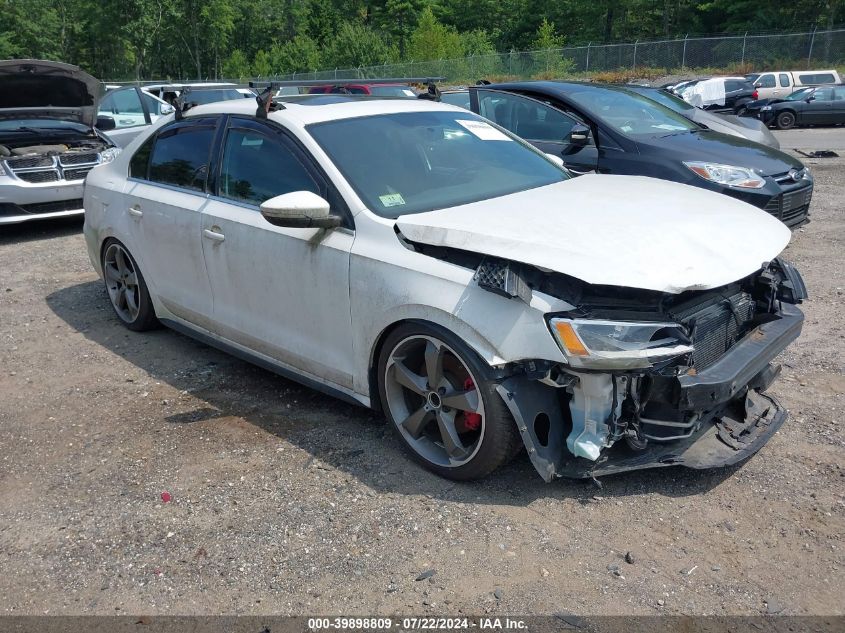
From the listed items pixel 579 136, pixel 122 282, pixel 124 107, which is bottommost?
pixel 122 282

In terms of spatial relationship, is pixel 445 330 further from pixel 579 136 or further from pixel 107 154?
pixel 107 154

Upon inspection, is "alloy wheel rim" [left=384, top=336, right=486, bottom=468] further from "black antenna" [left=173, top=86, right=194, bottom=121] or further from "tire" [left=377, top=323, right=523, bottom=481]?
"black antenna" [left=173, top=86, right=194, bottom=121]

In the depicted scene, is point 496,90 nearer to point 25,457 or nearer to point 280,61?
point 25,457

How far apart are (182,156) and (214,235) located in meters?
0.84

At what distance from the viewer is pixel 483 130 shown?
4.75 m

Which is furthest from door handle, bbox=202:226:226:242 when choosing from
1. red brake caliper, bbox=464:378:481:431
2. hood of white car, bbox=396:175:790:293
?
red brake caliper, bbox=464:378:481:431

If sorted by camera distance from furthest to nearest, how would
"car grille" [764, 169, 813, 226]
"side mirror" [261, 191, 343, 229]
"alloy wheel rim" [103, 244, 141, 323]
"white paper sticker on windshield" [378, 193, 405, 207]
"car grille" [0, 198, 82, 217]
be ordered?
1. "car grille" [0, 198, 82, 217]
2. "car grille" [764, 169, 813, 226]
3. "alloy wheel rim" [103, 244, 141, 323]
4. "white paper sticker on windshield" [378, 193, 405, 207]
5. "side mirror" [261, 191, 343, 229]

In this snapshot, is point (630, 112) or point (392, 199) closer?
point (392, 199)

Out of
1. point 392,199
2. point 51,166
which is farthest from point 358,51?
point 392,199

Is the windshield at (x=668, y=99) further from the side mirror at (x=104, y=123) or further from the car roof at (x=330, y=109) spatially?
the side mirror at (x=104, y=123)

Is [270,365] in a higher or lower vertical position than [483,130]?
lower

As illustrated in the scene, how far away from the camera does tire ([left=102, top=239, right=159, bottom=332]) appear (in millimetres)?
5500

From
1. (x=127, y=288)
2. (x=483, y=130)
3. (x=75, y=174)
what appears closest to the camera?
(x=483, y=130)

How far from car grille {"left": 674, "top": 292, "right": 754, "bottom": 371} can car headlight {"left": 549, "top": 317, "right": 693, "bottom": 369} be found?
0.22 metres
